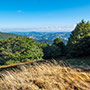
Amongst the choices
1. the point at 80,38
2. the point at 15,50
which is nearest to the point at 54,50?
the point at 80,38

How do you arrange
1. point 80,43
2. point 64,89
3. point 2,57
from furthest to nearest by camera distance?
point 2,57
point 80,43
point 64,89

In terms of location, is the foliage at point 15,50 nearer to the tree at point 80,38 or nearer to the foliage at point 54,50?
the foliage at point 54,50

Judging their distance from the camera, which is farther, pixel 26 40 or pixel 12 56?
pixel 26 40

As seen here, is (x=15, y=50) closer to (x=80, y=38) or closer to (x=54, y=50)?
(x=54, y=50)

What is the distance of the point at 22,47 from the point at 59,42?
47.0ft

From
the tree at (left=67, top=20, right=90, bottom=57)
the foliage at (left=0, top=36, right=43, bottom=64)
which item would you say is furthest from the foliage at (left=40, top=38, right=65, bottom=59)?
the tree at (left=67, top=20, right=90, bottom=57)

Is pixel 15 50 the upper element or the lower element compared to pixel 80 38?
lower

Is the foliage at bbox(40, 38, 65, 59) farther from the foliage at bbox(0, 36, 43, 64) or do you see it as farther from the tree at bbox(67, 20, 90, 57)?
the tree at bbox(67, 20, 90, 57)

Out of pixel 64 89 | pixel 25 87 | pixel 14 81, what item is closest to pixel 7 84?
pixel 14 81

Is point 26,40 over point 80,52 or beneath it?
over

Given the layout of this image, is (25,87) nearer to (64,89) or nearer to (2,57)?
(64,89)

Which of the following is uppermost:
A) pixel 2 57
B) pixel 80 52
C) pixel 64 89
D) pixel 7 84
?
pixel 64 89

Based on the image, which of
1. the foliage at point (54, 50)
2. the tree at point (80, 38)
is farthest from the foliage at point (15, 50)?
the tree at point (80, 38)

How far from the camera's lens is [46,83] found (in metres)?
2.52
